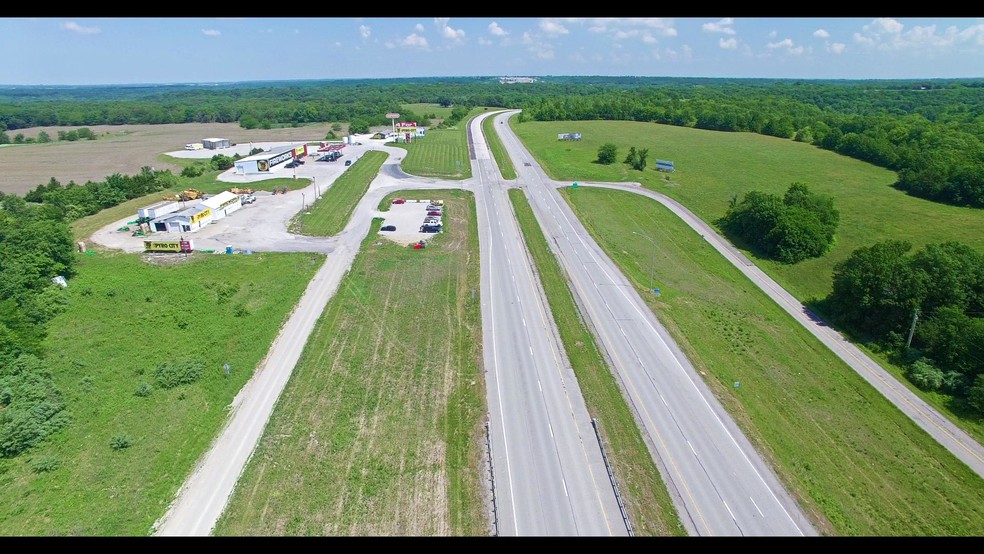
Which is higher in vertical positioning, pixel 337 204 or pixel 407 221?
pixel 337 204

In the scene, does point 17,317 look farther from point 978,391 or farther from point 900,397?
point 978,391

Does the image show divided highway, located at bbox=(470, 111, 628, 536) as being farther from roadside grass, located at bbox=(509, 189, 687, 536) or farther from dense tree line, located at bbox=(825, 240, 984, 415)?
dense tree line, located at bbox=(825, 240, 984, 415)

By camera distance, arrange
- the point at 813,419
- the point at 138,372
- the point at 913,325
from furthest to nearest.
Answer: the point at 913,325 → the point at 138,372 → the point at 813,419

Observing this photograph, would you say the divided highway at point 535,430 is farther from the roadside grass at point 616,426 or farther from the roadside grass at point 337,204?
the roadside grass at point 337,204

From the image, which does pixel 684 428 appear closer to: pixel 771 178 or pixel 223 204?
pixel 223 204

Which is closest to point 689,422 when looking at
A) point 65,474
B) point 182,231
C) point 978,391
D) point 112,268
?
point 978,391

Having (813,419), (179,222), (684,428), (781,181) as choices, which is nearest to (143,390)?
(684,428)

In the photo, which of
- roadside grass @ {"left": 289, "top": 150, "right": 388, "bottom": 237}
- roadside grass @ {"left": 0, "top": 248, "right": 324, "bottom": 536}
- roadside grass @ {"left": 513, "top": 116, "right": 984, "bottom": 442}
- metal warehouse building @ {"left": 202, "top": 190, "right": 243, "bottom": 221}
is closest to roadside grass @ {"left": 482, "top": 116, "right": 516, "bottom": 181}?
roadside grass @ {"left": 513, "top": 116, "right": 984, "bottom": 442}
